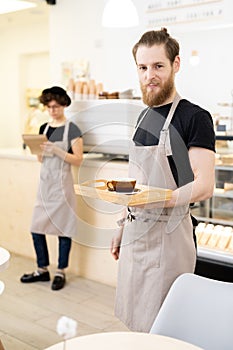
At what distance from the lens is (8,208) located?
15.0 ft

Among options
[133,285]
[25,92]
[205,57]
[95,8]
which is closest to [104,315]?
[133,285]

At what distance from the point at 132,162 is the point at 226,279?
4.27 feet

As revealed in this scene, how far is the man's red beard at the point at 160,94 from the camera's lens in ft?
6.24

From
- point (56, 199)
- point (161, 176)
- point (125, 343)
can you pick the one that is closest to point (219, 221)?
point (56, 199)

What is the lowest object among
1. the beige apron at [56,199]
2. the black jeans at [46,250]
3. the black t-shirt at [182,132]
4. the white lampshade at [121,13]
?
the black jeans at [46,250]

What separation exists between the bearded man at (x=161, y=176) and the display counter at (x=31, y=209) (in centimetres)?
119

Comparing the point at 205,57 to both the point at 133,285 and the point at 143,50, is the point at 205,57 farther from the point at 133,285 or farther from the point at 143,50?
the point at 133,285

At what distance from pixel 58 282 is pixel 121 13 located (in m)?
2.14

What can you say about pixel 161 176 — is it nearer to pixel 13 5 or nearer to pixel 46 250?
pixel 46 250

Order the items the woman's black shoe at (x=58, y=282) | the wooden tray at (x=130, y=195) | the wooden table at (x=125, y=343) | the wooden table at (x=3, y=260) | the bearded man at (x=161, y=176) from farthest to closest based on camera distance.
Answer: the woman's black shoe at (x=58, y=282), the wooden table at (x=3, y=260), the bearded man at (x=161, y=176), the wooden tray at (x=130, y=195), the wooden table at (x=125, y=343)

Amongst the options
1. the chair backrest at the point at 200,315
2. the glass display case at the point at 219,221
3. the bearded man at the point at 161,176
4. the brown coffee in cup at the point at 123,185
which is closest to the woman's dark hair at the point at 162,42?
the bearded man at the point at 161,176

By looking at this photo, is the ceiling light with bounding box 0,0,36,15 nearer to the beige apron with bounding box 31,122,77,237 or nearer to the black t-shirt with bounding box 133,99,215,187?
the beige apron with bounding box 31,122,77,237

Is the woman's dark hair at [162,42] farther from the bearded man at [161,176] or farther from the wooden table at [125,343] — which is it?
the wooden table at [125,343]

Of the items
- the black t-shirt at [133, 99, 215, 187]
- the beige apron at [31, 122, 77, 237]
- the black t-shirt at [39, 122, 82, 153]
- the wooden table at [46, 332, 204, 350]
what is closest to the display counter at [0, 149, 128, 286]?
the beige apron at [31, 122, 77, 237]
